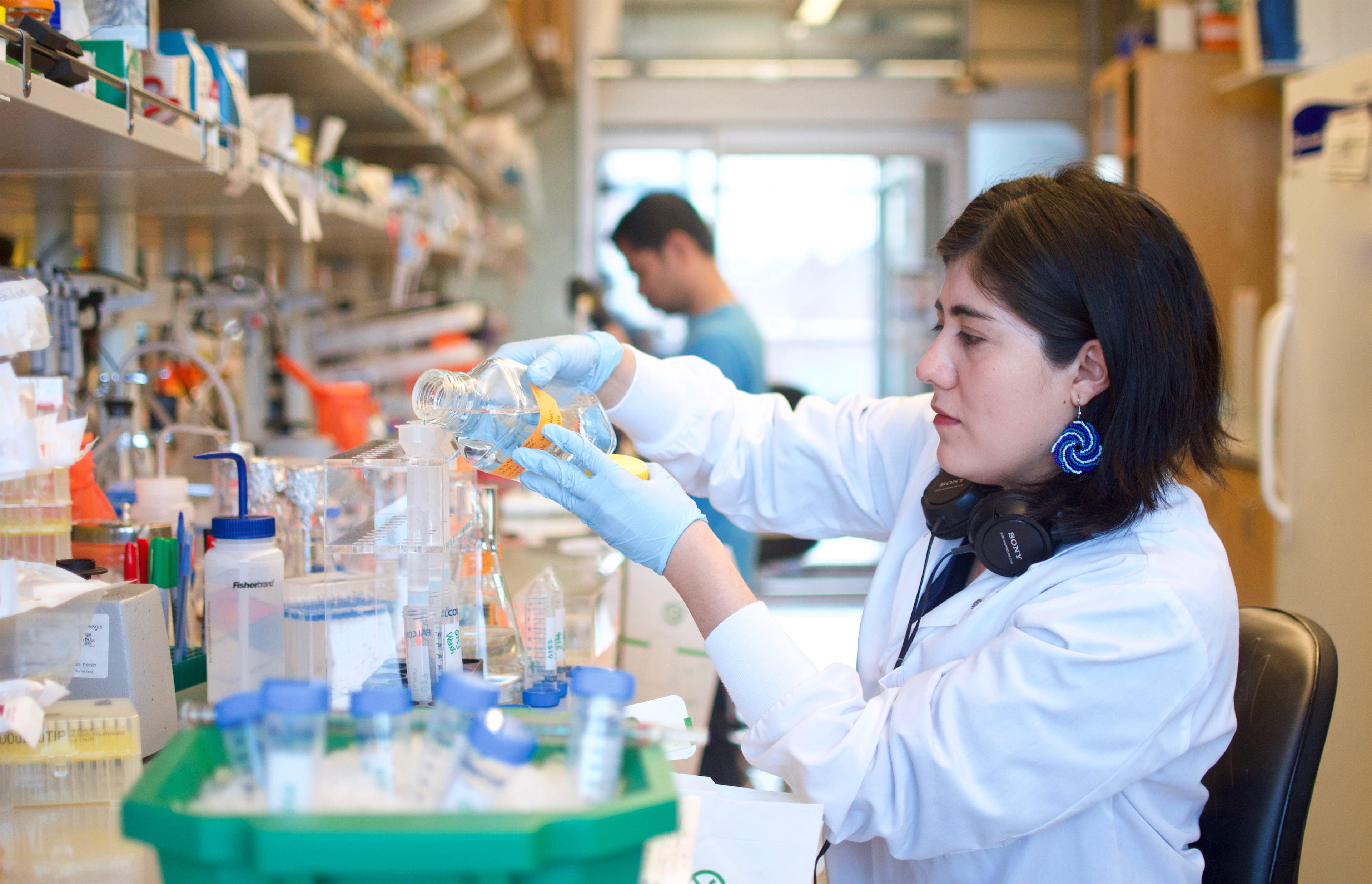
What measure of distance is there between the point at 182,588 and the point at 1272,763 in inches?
57.9

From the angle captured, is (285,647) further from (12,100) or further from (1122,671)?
A: (1122,671)

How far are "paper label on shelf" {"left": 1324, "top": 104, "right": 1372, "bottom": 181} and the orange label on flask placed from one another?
2442mm

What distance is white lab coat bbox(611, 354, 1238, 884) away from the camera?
1.11 meters

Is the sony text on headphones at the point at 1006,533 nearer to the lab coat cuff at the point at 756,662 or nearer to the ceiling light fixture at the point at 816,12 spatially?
the lab coat cuff at the point at 756,662

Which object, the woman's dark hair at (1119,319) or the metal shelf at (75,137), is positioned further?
the woman's dark hair at (1119,319)

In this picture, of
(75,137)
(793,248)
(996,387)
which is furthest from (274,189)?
(793,248)

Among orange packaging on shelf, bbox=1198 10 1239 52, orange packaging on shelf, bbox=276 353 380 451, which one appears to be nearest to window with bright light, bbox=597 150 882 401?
orange packaging on shelf, bbox=1198 10 1239 52

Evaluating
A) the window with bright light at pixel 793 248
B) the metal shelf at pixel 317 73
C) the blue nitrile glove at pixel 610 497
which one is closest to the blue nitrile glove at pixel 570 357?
the blue nitrile glove at pixel 610 497

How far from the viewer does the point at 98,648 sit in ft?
3.81

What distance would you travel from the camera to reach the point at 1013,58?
6266mm

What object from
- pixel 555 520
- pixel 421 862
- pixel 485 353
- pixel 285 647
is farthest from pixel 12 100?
pixel 485 353

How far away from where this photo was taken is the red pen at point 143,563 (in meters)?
1.34

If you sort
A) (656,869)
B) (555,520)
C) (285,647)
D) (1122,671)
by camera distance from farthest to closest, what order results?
(555,520)
(285,647)
(1122,671)
(656,869)

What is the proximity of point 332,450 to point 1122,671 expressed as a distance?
190 centimetres
